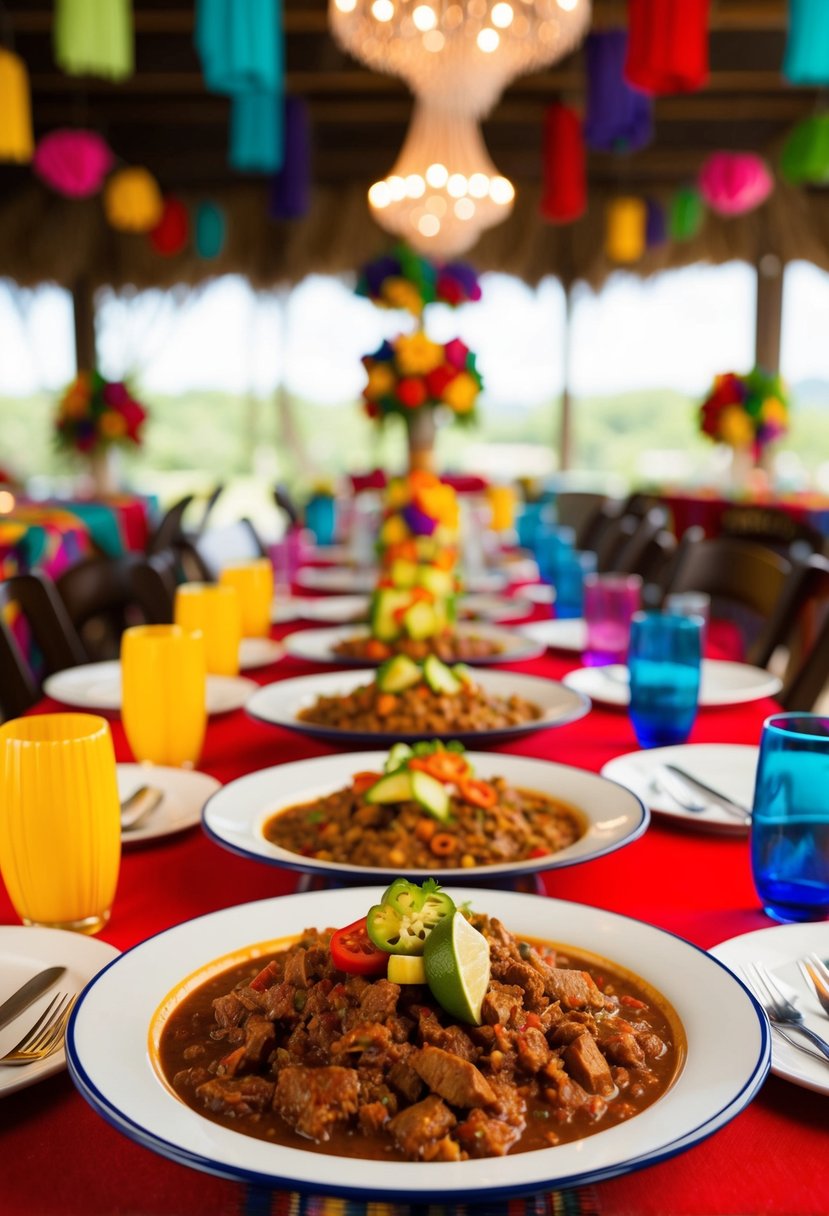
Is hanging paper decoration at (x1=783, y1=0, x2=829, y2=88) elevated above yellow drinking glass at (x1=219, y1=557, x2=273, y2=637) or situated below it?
above

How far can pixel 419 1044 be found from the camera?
0.61 meters

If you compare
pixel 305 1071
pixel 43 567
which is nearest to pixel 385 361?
pixel 43 567

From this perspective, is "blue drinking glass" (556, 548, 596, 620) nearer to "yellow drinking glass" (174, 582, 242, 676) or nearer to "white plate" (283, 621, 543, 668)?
"white plate" (283, 621, 543, 668)

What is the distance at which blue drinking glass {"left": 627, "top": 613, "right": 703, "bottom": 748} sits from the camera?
1368 millimetres

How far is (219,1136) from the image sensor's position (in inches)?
20.6

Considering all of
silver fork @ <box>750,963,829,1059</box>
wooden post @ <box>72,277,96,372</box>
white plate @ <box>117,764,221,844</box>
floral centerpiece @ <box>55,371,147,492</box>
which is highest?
wooden post @ <box>72,277,96,372</box>

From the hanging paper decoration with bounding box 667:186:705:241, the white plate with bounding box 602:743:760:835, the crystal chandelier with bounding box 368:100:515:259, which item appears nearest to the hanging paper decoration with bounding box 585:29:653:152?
the crystal chandelier with bounding box 368:100:515:259

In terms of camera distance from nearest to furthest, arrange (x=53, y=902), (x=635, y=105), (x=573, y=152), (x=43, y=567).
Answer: (x=53, y=902) < (x=43, y=567) < (x=635, y=105) < (x=573, y=152)

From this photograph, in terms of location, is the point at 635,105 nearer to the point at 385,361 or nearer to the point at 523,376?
the point at 385,361

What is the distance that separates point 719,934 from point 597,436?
8.07m

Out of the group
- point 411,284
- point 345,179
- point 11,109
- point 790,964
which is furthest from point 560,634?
point 345,179

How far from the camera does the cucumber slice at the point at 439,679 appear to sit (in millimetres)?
Result: 1396

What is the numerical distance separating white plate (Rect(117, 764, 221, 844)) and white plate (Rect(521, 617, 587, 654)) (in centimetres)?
86

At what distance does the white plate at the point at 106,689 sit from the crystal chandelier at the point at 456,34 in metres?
2.39
